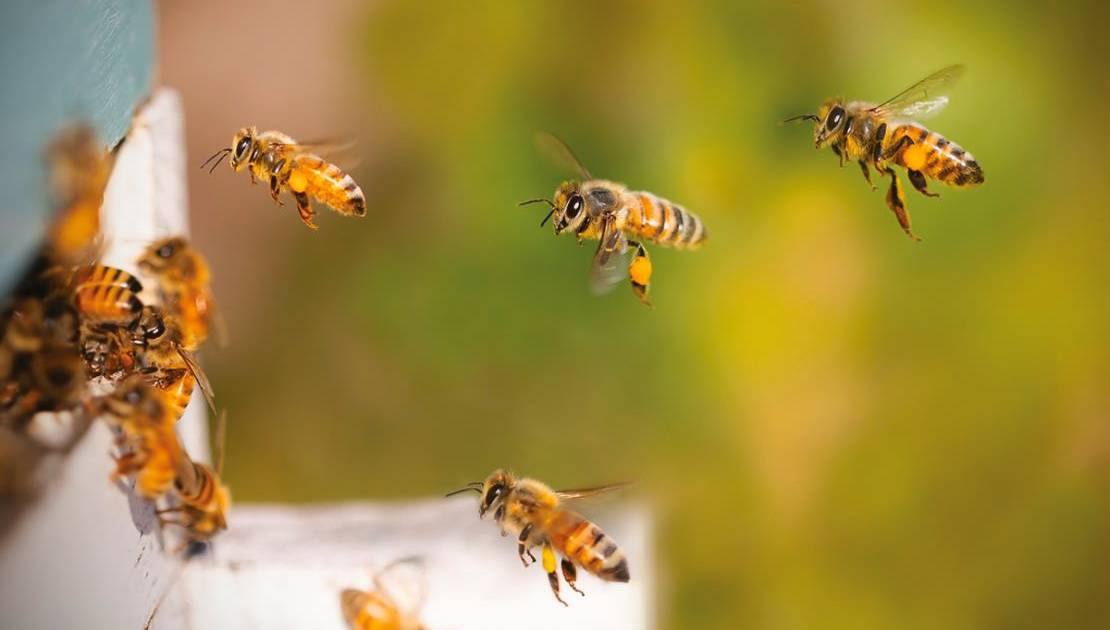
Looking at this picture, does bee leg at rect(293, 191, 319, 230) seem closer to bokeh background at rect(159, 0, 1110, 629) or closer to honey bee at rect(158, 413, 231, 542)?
honey bee at rect(158, 413, 231, 542)

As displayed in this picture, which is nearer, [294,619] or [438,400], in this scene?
[294,619]

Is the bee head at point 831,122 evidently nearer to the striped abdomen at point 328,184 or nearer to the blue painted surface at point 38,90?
the striped abdomen at point 328,184

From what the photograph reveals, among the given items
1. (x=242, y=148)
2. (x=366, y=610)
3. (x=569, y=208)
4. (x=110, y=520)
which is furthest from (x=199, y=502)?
(x=569, y=208)

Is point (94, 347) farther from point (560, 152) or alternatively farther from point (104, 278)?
point (560, 152)

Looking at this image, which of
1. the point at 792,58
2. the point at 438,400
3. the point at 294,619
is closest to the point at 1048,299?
the point at 792,58

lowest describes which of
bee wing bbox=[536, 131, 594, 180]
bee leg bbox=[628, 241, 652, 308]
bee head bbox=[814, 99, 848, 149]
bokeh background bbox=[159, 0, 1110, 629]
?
bokeh background bbox=[159, 0, 1110, 629]

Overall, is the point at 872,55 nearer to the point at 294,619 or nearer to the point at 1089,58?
the point at 1089,58

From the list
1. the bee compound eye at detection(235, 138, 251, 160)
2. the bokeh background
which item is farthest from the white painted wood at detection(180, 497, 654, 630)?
the bokeh background
